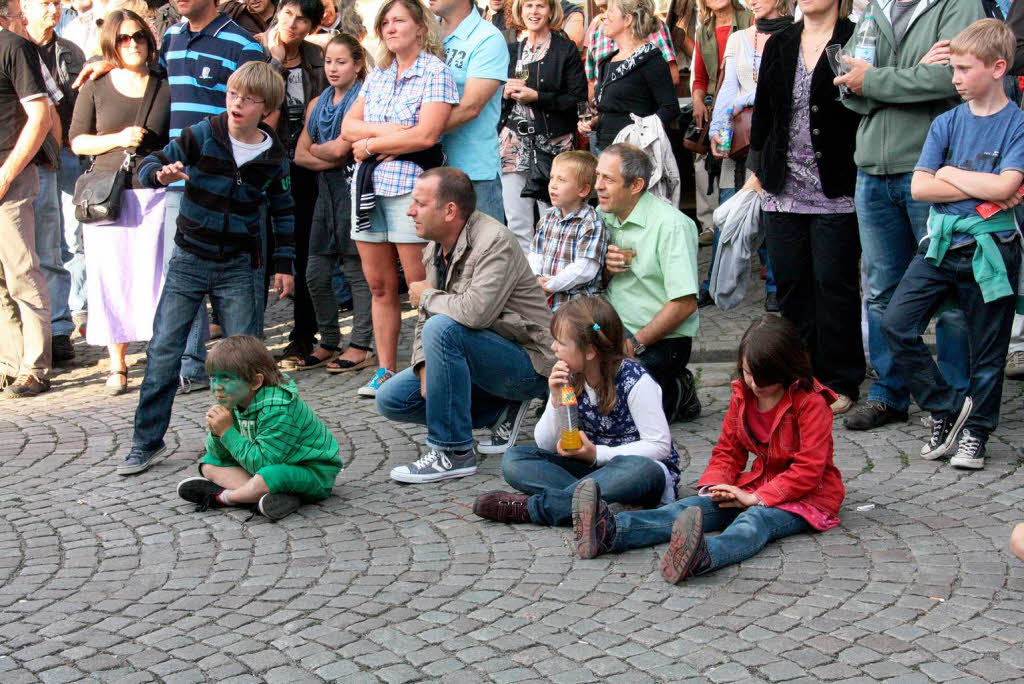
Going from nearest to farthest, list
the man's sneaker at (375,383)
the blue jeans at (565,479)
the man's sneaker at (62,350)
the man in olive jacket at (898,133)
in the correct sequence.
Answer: the blue jeans at (565,479)
the man in olive jacket at (898,133)
the man's sneaker at (375,383)
the man's sneaker at (62,350)

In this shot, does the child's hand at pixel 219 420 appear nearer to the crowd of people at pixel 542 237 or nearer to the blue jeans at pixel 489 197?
the crowd of people at pixel 542 237

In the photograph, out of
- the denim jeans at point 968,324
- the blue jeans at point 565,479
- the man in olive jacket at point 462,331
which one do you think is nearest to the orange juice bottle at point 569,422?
the blue jeans at point 565,479

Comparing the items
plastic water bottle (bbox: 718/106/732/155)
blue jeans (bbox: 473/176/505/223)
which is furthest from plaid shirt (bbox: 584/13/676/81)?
blue jeans (bbox: 473/176/505/223)

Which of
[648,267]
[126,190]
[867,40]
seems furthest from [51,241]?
[867,40]

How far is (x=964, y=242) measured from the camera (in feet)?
18.7

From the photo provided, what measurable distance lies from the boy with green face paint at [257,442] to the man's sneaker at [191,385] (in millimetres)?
2374

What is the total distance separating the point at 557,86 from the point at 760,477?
175 inches

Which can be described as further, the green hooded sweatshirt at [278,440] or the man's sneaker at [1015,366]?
the man's sneaker at [1015,366]

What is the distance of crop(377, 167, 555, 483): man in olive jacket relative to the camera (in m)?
6.02

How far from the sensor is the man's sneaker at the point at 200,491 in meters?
5.63

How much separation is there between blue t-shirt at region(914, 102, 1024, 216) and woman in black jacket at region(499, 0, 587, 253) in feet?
11.3

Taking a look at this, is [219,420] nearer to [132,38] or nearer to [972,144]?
[132,38]

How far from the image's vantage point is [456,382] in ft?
19.8

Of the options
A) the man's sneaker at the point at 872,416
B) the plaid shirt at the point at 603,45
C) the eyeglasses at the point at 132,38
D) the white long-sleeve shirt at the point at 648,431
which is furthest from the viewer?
the plaid shirt at the point at 603,45
